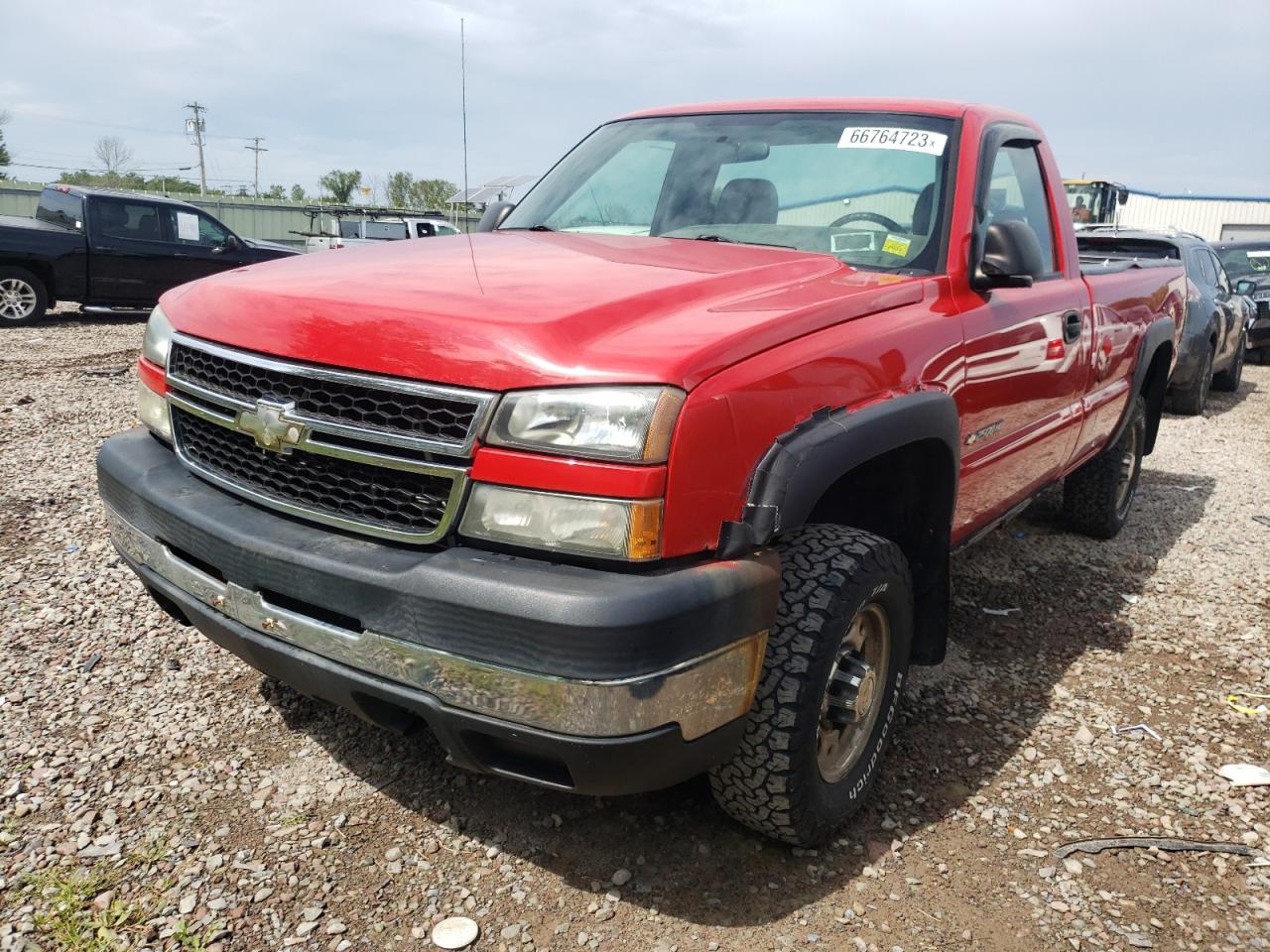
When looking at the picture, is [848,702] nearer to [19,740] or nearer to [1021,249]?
[1021,249]

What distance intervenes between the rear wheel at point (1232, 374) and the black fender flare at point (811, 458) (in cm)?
1037

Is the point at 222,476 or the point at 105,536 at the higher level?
the point at 222,476

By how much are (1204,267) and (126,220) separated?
1225cm

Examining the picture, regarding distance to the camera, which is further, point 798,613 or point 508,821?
point 508,821

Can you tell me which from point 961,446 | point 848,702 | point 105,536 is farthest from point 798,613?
point 105,536

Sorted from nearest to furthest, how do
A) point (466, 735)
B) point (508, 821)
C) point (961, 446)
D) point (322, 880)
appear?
point (466, 735)
point (322, 880)
point (508, 821)
point (961, 446)

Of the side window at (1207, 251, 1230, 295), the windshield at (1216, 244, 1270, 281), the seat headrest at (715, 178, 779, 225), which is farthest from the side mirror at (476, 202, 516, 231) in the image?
the windshield at (1216, 244, 1270, 281)

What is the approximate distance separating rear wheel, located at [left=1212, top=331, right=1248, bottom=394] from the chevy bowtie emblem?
11.4 meters

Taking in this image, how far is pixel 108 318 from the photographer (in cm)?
1289

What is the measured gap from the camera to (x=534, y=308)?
81.7 inches

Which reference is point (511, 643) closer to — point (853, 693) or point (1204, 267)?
point (853, 693)

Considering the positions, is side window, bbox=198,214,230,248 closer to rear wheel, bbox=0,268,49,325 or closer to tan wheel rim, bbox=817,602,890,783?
rear wheel, bbox=0,268,49,325

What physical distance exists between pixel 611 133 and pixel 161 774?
8.86 feet

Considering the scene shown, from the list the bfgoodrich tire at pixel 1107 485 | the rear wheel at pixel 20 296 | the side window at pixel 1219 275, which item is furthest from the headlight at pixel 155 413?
the side window at pixel 1219 275
